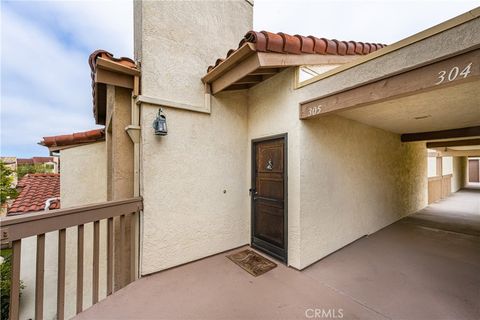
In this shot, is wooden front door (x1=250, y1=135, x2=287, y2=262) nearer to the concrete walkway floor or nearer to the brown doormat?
the brown doormat

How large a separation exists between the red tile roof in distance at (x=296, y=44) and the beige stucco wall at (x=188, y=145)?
2.30 ft

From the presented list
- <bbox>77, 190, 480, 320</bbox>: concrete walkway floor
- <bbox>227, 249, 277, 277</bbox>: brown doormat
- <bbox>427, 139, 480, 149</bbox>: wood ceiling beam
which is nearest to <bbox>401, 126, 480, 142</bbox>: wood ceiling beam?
<bbox>427, 139, 480, 149</bbox>: wood ceiling beam

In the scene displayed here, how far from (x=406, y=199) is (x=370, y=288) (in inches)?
212

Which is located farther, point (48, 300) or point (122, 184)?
point (48, 300)

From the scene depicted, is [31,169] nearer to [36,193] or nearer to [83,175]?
[36,193]

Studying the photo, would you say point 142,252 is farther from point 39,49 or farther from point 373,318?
point 39,49

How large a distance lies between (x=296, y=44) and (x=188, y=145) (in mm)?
2353

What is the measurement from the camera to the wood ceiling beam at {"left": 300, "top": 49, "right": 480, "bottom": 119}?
1.68 metres

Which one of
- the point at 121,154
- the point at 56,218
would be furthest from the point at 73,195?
the point at 56,218

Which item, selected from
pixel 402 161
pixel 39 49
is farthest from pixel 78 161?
pixel 402 161

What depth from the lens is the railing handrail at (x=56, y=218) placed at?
1.70m

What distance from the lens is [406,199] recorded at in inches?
257

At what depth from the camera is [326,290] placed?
8.88ft

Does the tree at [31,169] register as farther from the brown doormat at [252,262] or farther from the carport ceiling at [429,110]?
the carport ceiling at [429,110]
